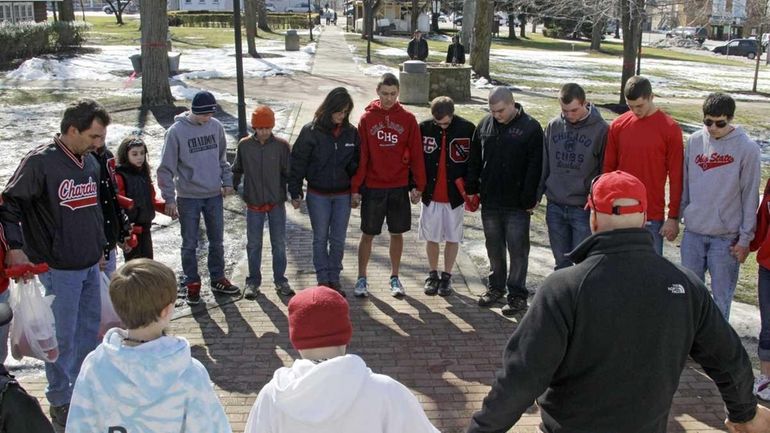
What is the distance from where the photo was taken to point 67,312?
4484mm

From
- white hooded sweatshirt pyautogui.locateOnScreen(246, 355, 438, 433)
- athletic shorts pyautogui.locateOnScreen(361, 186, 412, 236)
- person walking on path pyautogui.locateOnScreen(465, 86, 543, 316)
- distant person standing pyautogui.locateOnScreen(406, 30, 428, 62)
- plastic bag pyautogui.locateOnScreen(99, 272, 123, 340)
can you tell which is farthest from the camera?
distant person standing pyautogui.locateOnScreen(406, 30, 428, 62)

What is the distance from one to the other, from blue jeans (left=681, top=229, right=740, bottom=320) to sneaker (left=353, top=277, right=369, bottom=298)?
2.74 meters

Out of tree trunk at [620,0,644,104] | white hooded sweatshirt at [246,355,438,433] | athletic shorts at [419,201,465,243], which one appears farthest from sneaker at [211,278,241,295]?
tree trunk at [620,0,644,104]

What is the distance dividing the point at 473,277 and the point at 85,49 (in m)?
30.8

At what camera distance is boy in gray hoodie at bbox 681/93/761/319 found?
198 inches

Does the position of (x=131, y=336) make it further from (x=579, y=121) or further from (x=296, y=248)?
(x=296, y=248)

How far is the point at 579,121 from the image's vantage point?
5.82 metres

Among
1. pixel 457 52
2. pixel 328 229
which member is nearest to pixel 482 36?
pixel 457 52

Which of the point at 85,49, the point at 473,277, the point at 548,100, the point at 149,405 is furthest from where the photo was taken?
the point at 85,49

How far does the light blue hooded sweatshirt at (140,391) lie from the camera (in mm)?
2617

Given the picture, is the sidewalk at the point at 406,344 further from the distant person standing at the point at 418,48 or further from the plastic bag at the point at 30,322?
the distant person standing at the point at 418,48

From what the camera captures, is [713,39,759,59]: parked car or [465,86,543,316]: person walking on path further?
[713,39,759,59]: parked car

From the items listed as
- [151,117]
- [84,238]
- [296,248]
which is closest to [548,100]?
[151,117]

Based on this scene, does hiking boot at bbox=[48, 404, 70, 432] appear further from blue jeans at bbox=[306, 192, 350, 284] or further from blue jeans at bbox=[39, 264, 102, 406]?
blue jeans at bbox=[306, 192, 350, 284]
